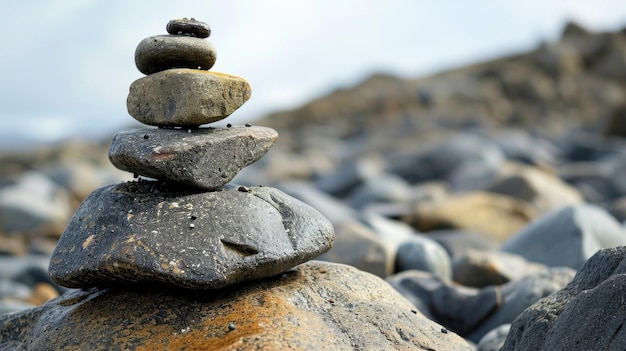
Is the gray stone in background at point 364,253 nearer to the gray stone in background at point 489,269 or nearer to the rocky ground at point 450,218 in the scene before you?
the rocky ground at point 450,218

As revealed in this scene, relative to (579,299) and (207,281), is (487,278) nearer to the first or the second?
(579,299)

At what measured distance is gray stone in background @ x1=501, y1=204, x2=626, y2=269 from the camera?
8.84m

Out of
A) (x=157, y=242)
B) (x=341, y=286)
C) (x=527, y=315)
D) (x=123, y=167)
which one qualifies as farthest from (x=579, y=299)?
(x=123, y=167)

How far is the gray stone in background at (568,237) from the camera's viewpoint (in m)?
8.84

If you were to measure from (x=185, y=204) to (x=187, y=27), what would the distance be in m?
1.34

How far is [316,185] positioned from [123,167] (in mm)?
15019

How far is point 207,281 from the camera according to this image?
464cm

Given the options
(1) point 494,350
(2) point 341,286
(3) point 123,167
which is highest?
(3) point 123,167

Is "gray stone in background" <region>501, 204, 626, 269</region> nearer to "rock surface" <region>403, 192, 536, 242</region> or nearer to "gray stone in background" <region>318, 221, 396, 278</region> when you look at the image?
"gray stone in background" <region>318, 221, 396, 278</region>

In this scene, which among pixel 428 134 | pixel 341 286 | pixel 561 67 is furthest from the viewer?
pixel 561 67

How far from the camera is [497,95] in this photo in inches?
1786

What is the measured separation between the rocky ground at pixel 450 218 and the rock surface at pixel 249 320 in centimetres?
3

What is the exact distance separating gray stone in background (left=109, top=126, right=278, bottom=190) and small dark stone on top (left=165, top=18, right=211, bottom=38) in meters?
0.74

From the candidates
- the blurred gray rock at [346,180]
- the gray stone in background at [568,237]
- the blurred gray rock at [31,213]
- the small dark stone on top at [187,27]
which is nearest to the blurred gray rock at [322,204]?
the gray stone in background at [568,237]
